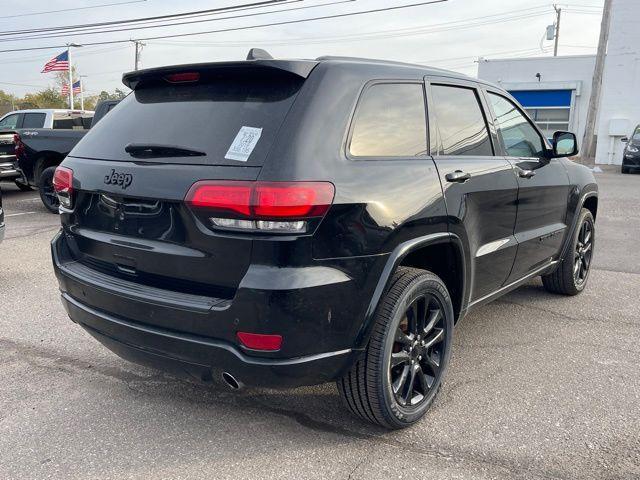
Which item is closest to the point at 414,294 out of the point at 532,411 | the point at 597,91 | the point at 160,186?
the point at 532,411

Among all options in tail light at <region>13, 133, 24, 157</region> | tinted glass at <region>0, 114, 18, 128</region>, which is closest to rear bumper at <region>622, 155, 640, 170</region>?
tail light at <region>13, 133, 24, 157</region>

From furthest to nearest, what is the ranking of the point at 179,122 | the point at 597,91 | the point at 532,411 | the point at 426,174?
the point at 597,91
the point at 532,411
the point at 426,174
the point at 179,122

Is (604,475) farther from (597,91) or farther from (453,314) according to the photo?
(597,91)

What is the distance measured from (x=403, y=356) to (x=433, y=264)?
62 centimetres

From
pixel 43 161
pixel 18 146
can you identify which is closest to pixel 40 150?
pixel 43 161

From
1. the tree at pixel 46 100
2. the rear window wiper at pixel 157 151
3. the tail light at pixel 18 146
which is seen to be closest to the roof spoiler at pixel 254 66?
the rear window wiper at pixel 157 151

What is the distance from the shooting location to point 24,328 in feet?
14.7

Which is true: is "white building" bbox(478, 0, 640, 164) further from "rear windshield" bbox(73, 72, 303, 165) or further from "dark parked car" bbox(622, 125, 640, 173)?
"rear windshield" bbox(73, 72, 303, 165)

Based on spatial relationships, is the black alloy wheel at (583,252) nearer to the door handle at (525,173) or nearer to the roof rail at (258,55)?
the door handle at (525,173)

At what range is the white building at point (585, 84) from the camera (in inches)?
898

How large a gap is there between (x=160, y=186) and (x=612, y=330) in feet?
11.9

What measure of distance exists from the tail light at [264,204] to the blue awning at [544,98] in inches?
1156

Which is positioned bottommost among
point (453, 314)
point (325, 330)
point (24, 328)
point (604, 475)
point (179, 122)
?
point (24, 328)

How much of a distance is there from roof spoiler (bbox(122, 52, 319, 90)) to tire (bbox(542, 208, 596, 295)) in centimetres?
334
